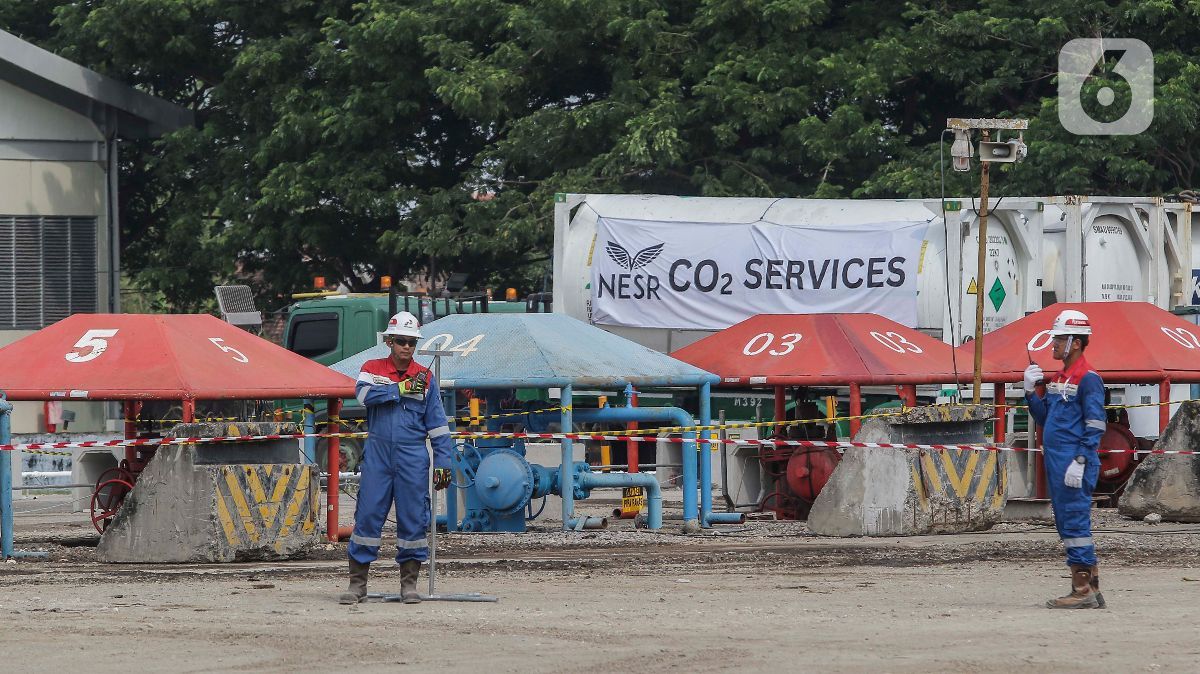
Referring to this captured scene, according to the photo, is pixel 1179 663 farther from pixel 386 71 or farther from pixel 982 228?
pixel 386 71

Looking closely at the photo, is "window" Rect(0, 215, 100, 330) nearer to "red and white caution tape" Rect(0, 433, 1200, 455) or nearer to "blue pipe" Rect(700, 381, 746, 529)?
"red and white caution tape" Rect(0, 433, 1200, 455)

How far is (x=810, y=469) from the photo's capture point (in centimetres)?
2023

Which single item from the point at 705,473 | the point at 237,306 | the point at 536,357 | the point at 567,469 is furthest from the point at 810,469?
the point at 237,306

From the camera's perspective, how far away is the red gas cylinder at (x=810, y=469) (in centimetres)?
2012

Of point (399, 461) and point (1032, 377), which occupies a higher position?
point (1032, 377)

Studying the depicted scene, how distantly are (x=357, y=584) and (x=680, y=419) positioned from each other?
7480 millimetres

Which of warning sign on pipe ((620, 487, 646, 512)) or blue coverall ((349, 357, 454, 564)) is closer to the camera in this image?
blue coverall ((349, 357, 454, 564))

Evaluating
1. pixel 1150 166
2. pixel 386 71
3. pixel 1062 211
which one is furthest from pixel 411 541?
pixel 386 71

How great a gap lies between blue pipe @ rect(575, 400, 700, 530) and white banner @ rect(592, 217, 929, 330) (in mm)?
7654

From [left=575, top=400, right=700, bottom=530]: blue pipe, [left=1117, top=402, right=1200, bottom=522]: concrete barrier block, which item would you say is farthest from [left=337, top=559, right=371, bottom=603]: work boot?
[left=1117, top=402, right=1200, bottom=522]: concrete barrier block

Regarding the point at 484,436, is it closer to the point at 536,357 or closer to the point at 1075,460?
the point at 536,357

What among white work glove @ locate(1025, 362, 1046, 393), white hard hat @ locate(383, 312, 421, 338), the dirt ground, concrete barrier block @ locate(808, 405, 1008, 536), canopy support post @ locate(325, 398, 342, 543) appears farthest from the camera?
concrete barrier block @ locate(808, 405, 1008, 536)

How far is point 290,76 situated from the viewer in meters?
36.8

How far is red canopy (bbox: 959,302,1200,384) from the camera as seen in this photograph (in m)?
21.2
